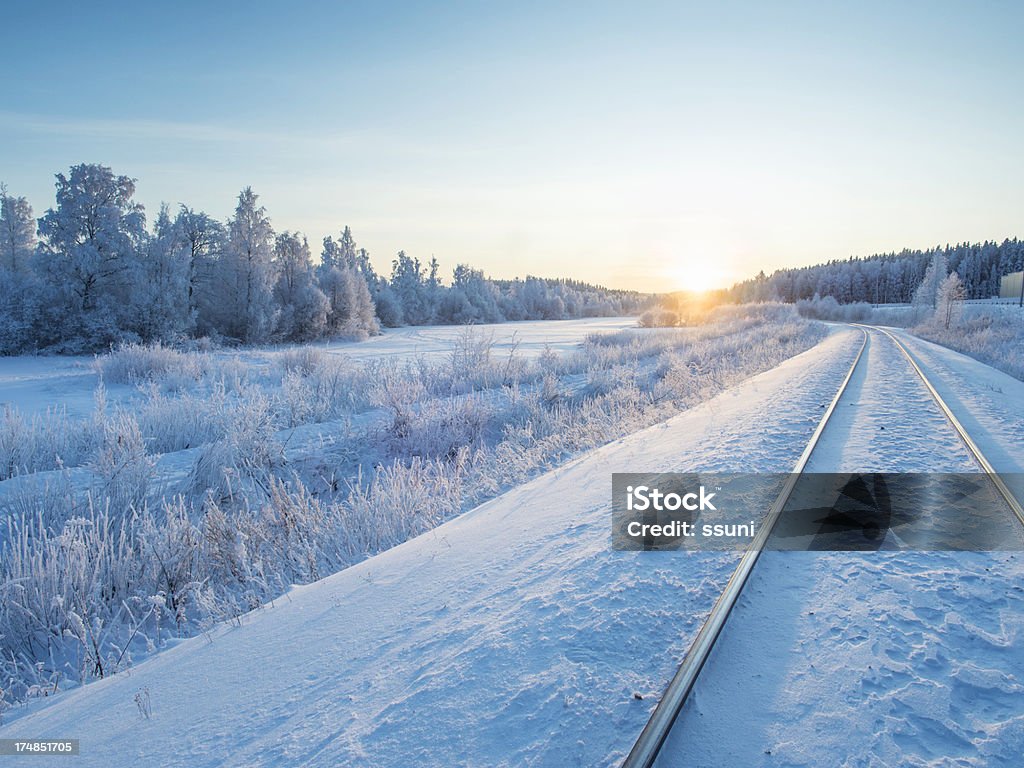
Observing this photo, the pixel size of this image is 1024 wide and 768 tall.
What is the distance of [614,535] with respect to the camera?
4.20m

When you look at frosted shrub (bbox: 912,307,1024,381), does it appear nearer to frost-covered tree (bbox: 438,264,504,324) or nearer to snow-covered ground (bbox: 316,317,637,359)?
snow-covered ground (bbox: 316,317,637,359)

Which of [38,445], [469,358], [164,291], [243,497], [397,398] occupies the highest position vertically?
[164,291]

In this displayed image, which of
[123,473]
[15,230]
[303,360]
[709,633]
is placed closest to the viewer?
[709,633]

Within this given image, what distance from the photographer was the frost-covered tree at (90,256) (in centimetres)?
2539

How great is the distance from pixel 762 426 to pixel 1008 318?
44191 millimetres

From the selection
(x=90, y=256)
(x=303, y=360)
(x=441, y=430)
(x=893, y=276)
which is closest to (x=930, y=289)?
(x=893, y=276)

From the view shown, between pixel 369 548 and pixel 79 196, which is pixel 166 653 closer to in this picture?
pixel 369 548

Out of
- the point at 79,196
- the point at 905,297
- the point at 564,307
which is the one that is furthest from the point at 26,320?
the point at 905,297

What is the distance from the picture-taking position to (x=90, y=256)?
2566cm

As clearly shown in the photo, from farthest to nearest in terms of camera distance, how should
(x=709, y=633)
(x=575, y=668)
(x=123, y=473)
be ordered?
(x=123, y=473)
(x=709, y=633)
(x=575, y=668)

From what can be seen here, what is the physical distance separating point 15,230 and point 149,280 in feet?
150

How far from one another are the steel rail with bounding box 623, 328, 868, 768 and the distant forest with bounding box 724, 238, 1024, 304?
378 feet

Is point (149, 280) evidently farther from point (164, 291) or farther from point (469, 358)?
point (469, 358)

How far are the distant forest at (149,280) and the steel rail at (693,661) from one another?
31206 mm
